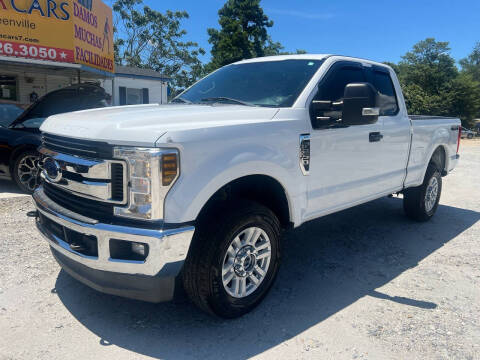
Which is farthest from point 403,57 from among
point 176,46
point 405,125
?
point 405,125

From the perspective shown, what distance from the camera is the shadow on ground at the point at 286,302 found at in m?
2.72

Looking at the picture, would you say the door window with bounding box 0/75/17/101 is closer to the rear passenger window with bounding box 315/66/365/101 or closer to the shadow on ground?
the shadow on ground

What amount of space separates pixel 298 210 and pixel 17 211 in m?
4.10

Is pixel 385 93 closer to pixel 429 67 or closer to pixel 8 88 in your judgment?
pixel 8 88

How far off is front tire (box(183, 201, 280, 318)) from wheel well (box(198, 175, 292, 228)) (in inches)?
4.0

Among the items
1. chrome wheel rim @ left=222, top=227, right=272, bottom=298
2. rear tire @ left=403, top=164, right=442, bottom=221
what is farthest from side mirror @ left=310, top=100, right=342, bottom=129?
rear tire @ left=403, top=164, right=442, bottom=221

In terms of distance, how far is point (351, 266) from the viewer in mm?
4090

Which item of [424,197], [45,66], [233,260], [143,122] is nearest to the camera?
[143,122]

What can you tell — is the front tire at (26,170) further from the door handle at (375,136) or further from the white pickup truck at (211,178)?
the door handle at (375,136)

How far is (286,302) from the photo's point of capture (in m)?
3.29

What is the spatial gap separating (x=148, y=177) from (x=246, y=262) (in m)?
1.06

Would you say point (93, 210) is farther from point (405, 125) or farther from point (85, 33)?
point (85, 33)

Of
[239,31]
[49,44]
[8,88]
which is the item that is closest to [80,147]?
[49,44]

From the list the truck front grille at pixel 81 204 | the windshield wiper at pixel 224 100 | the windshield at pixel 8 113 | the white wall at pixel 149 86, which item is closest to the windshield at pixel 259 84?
the windshield wiper at pixel 224 100
